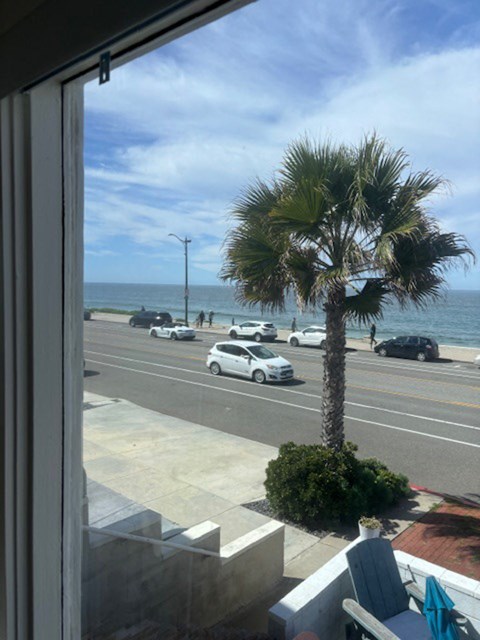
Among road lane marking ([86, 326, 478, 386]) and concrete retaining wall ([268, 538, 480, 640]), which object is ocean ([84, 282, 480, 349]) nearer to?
road lane marking ([86, 326, 478, 386])

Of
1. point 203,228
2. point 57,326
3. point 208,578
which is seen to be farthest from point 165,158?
point 208,578

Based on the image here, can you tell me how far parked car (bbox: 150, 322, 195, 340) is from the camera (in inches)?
43.8

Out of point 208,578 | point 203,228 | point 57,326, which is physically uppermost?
point 203,228

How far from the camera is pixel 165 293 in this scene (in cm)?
111

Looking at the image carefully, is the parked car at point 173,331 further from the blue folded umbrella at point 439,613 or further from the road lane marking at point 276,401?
the blue folded umbrella at point 439,613

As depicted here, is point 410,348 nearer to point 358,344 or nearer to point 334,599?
point 358,344

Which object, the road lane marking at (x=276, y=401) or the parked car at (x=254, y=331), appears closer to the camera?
the road lane marking at (x=276, y=401)

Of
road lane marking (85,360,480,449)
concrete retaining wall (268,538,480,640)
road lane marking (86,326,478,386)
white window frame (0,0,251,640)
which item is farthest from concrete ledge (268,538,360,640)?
white window frame (0,0,251,640)

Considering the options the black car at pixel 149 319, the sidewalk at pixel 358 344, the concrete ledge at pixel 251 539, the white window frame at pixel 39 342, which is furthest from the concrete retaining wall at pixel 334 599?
the black car at pixel 149 319

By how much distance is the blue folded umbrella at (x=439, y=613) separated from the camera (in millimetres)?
750

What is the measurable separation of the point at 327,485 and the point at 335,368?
0.25m

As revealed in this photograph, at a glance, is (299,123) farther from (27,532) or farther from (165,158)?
(27,532)

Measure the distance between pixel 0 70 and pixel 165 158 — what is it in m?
0.33

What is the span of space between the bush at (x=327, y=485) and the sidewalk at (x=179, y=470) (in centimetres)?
4
